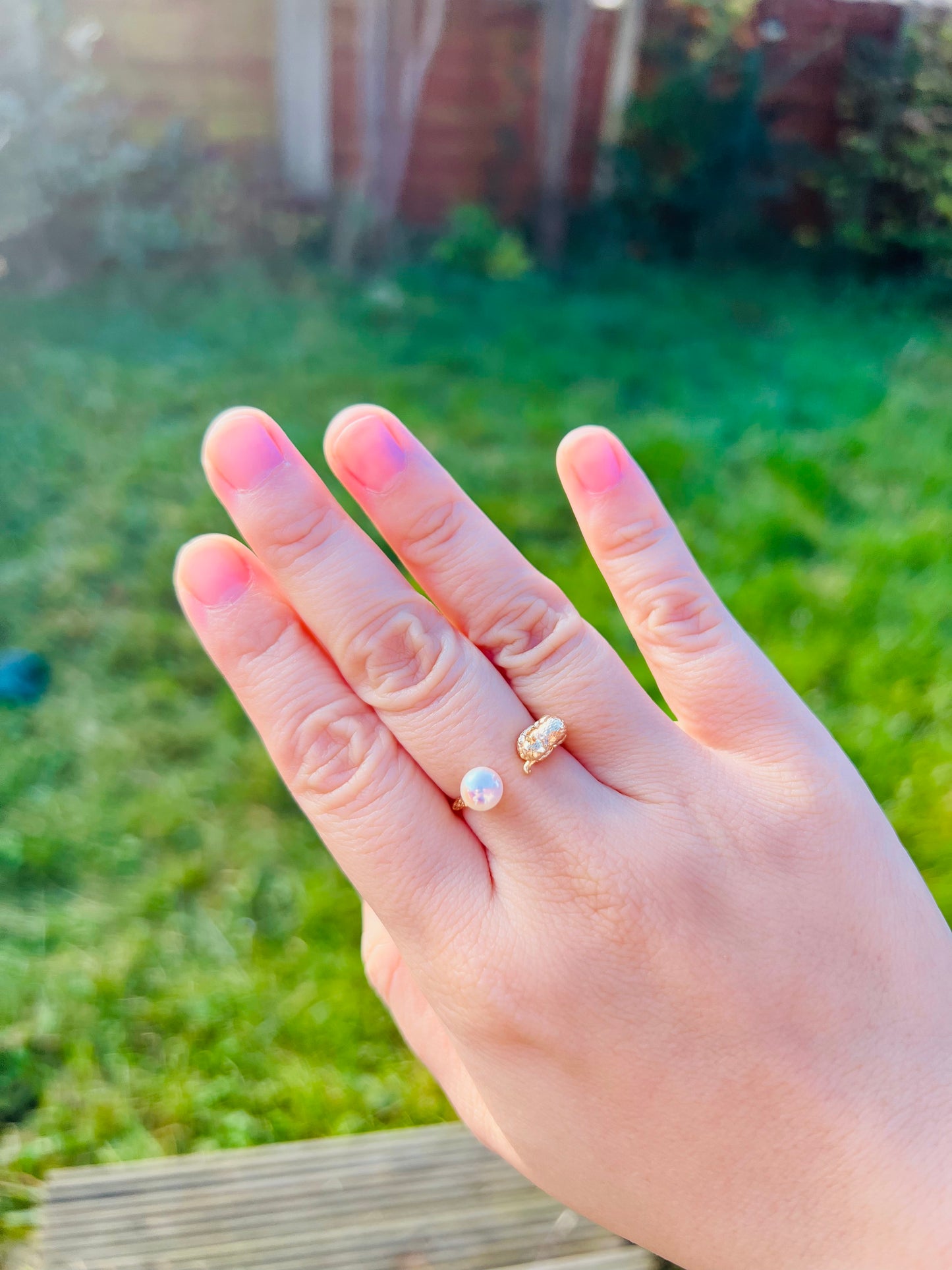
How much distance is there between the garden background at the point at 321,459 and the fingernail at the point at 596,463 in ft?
4.17

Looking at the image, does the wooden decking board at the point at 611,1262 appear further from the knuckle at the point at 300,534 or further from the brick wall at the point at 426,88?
the brick wall at the point at 426,88

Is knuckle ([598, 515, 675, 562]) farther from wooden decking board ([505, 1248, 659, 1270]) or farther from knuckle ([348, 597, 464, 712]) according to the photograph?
wooden decking board ([505, 1248, 659, 1270])

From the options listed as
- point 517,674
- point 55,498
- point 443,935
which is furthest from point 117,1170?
point 55,498

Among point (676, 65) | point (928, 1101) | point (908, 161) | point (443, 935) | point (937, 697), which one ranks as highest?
point (676, 65)

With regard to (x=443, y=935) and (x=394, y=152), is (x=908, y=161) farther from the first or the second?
(x=443, y=935)

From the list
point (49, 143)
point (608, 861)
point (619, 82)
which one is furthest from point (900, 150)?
point (49, 143)

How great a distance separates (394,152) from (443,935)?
18.5ft

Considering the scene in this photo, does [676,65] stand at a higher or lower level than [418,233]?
higher

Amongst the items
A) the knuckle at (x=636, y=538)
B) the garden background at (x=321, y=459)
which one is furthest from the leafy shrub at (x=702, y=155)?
the knuckle at (x=636, y=538)

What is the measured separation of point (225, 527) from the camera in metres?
3.58

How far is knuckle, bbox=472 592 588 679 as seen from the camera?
1.39m

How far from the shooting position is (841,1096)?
3.91 feet

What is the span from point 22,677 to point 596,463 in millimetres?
2175

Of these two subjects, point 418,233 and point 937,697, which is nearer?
point 937,697
